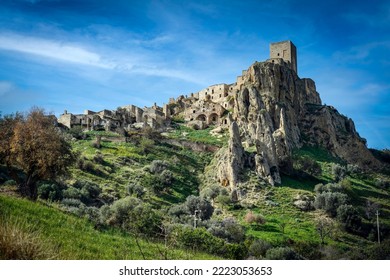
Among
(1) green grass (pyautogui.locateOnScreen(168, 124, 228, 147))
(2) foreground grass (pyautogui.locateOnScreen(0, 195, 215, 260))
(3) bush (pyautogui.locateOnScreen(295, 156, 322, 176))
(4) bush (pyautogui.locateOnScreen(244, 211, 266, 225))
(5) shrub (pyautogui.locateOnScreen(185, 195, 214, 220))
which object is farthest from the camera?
(1) green grass (pyautogui.locateOnScreen(168, 124, 228, 147))

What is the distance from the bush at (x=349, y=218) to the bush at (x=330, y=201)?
1319 mm

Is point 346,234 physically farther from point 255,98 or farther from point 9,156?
point 255,98

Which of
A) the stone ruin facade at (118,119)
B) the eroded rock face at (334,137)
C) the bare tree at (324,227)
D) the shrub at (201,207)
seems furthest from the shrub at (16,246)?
the stone ruin facade at (118,119)

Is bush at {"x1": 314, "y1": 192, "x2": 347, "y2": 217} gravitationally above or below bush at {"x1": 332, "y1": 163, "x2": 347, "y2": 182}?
below

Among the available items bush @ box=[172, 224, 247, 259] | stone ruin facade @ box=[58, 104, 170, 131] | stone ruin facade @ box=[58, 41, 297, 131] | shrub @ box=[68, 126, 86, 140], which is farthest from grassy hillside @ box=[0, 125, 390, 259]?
stone ruin facade @ box=[58, 41, 297, 131]

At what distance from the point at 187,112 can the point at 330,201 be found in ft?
133

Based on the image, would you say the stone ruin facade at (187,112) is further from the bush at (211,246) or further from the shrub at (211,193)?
the bush at (211,246)

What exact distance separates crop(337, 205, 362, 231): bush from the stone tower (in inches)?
1463

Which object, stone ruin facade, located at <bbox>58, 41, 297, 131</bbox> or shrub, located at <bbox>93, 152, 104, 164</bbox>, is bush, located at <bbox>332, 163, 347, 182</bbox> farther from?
shrub, located at <bbox>93, 152, 104, 164</bbox>

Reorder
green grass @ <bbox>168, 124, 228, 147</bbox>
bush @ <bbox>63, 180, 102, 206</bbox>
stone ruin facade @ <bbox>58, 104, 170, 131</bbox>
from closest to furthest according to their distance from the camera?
bush @ <bbox>63, 180, 102, 206</bbox> < green grass @ <bbox>168, 124, 228, 147</bbox> < stone ruin facade @ <bbox>58, 104, 170, 131</bbox>

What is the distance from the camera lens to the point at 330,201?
3088cm

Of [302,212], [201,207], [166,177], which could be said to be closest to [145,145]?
[166,177]

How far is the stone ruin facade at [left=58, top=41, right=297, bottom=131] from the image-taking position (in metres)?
56.4

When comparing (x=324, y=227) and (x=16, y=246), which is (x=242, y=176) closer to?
(x=324, y=227)
